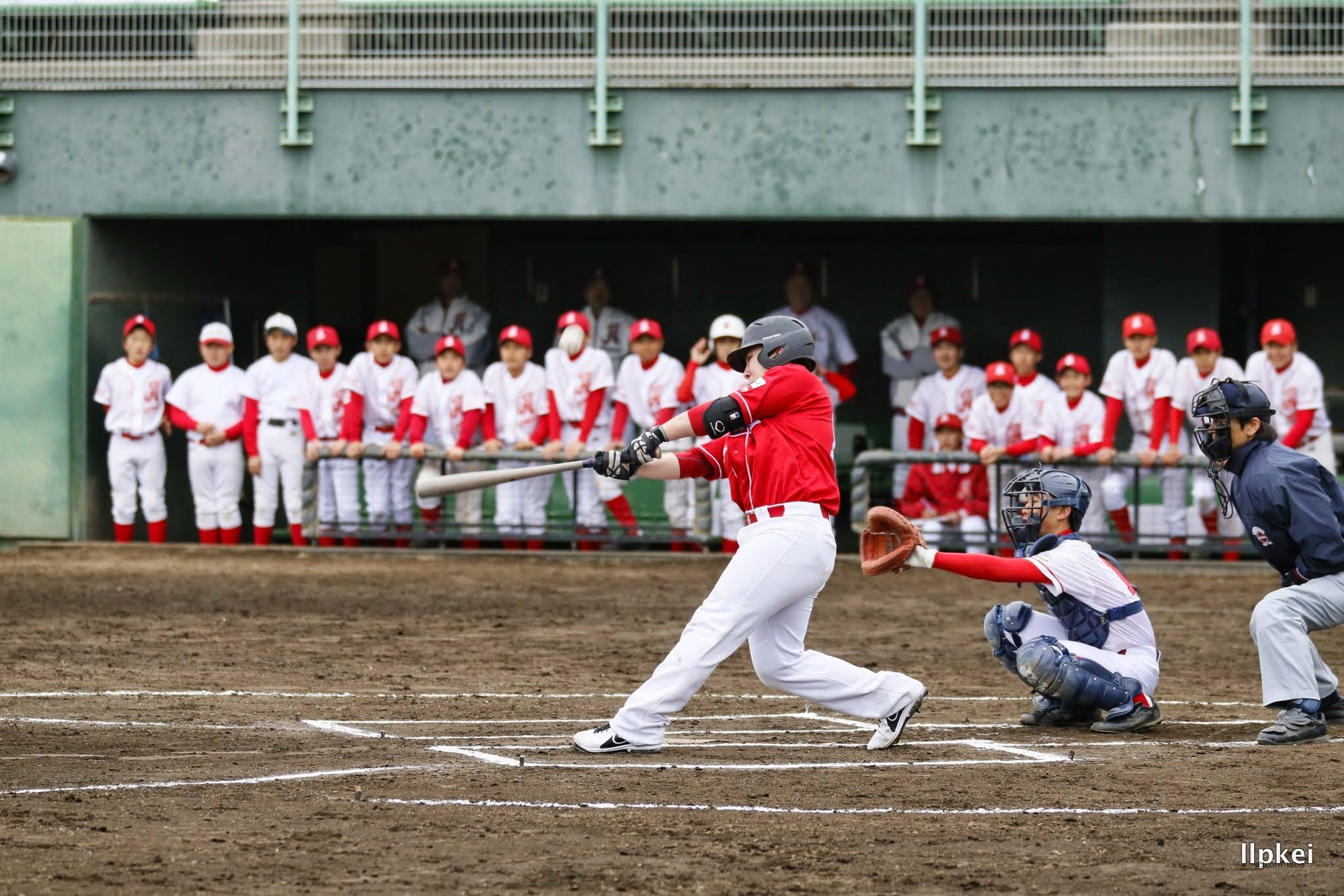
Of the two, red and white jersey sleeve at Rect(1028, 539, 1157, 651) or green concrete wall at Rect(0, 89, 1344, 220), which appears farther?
green concrete wall at Rect(0, 89, 1344, 220)

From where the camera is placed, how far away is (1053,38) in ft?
51.0

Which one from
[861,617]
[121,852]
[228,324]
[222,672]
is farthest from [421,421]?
[121,852]

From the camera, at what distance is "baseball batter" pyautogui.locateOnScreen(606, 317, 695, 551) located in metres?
15.5

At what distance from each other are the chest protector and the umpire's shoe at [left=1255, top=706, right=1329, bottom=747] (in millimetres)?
709

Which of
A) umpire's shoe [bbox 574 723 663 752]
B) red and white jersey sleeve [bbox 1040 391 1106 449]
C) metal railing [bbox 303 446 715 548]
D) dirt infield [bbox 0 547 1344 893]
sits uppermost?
red and white jersey sleeve [bbox 1040 391 1106 449]

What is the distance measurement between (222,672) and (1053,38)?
351 inches

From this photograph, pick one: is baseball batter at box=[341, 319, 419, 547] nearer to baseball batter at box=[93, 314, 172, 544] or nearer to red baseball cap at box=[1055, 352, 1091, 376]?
baseball batter at box=[93, 314, 172, 544]

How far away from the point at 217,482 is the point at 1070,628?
9.86m

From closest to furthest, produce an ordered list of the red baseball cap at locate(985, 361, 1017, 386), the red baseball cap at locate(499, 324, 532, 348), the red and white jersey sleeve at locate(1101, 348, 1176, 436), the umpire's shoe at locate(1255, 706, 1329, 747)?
the umpire's shoe at locate(1255, 706, 1329, 747) < the red and white jersey sleeve at locate(1101, 348, 1176, 436) < the red baseball cap at locate(985, 361, 1017, 386) < the red baseball cap at locate(499, 324, 532, 348)

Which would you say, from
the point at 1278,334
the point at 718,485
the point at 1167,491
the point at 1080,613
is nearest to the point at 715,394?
the point at 718,485

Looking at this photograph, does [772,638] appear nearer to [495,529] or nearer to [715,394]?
[715,394]

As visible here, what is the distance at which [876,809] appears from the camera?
20.1ft

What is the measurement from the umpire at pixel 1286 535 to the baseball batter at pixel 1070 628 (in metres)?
0.48

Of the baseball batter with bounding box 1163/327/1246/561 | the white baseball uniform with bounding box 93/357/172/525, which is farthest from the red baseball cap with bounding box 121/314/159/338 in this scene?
the baseball batter with bounding box 1163/327/1246/561
